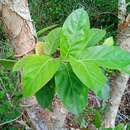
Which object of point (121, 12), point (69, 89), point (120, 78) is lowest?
point (120, 78)

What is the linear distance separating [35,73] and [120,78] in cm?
62

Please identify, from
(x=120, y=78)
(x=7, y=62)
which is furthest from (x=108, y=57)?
(x=120, y=78)

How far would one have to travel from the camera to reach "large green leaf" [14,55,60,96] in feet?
2.19

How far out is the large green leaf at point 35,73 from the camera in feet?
2.19

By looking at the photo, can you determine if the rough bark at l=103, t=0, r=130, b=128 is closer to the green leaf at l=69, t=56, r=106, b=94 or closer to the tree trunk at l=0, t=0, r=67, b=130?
the tree trunk at l=0, t=0, r=67, b=130

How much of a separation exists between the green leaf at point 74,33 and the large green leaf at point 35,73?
0.12ft

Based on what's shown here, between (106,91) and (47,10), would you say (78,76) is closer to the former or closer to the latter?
(106,91)

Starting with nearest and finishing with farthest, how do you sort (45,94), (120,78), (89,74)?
(89,74), (45,94), (120,78)

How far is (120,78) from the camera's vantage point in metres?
1.24

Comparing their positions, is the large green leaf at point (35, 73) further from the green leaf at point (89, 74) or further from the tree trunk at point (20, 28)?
the tree trunk at point (20, 28)

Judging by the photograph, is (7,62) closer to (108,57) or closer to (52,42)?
(52,42)

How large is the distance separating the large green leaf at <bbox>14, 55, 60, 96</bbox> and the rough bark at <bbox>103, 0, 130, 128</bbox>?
21.3 inches

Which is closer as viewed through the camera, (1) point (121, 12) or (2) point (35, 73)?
(2) point (35, 73)

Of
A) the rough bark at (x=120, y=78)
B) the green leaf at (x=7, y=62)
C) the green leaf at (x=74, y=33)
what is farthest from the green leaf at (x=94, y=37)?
the rough bark at (x=120, y=78)
